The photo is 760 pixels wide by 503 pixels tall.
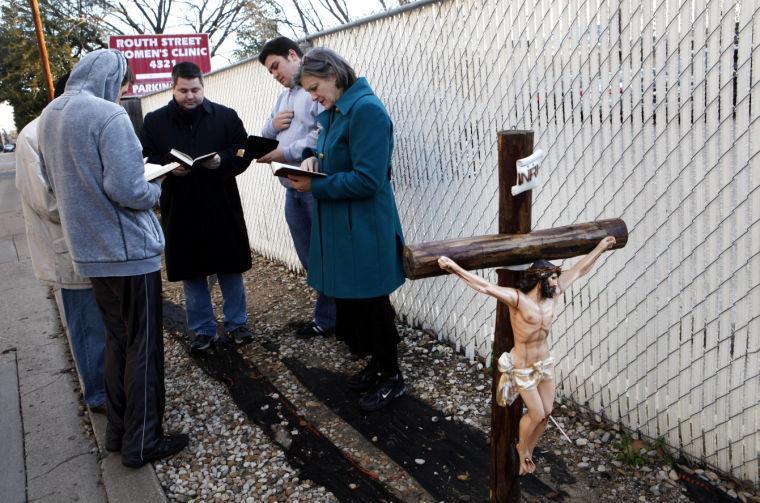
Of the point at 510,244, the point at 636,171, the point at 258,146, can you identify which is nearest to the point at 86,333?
the point at 258,146

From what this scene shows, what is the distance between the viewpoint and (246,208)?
7.14m

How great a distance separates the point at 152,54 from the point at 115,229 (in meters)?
15.4

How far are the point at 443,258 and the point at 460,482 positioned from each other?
1.41 m

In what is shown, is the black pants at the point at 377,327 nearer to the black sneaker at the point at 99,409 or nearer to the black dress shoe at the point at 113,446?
the black dress shoe at the point at 113,446

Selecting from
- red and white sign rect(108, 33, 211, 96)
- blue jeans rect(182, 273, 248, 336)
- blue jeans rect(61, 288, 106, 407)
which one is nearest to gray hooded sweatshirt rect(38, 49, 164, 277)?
blue jeans rect(61, 288, 106, 407)

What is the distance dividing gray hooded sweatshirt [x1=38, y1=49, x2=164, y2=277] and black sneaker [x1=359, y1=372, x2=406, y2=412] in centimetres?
140

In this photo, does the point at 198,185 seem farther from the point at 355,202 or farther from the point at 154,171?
the point at 355,202

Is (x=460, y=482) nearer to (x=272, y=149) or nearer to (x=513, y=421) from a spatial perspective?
(x=513, y=421)

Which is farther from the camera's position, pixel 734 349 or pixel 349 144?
pixel 349 144

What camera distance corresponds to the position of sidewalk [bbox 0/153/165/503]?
291cm

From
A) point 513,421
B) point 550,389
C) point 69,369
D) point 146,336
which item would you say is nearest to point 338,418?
point 146,336

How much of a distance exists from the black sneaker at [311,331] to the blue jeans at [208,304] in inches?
17.6

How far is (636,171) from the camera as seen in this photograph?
8.44 feet

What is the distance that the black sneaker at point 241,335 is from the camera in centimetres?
443
